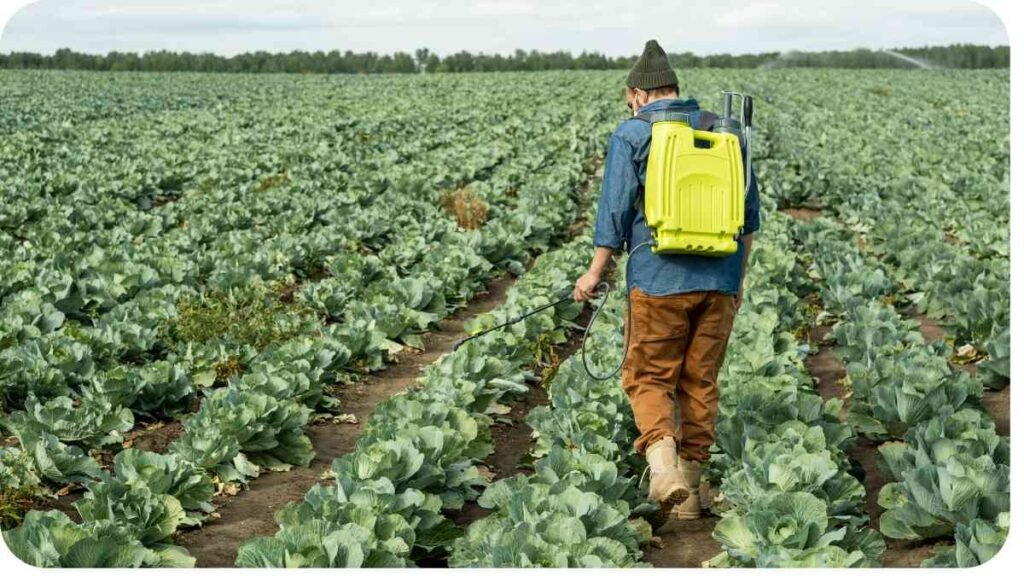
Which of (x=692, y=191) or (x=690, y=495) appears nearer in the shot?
(x=692, y=191)

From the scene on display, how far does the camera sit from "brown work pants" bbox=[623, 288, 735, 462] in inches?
200

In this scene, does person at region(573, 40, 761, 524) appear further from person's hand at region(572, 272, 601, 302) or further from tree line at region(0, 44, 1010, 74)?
tree line at region(0, 44, 1010, 74)

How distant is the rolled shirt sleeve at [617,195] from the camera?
16.3 ft

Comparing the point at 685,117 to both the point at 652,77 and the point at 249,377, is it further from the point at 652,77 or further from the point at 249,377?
the point at 249,377

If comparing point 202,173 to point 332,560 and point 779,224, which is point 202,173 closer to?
point 779,224

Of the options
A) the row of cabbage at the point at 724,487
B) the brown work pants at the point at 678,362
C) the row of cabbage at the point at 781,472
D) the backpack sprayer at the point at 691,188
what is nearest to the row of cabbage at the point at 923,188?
the row of cabbage at the point at 781,472

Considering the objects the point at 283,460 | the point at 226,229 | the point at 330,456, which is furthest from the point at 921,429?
the point at 226,229

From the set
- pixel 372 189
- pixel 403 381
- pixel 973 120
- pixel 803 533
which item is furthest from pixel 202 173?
pixel 973 120

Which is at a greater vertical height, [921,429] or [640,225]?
[640,225]

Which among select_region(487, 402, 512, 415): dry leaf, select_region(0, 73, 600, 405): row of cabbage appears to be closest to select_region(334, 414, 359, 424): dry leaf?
select_region(487, 402, 512, 415): dry leaf

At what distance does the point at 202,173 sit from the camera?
61.3 ft

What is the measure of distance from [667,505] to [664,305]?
1005 mm

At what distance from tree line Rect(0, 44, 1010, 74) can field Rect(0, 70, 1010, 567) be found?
5451cm

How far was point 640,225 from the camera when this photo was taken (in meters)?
5.06
